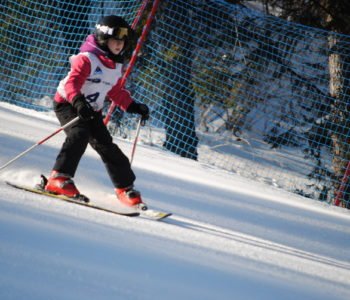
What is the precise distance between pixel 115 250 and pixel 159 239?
0.56m

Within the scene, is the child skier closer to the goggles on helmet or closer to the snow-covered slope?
the goggles on helmet

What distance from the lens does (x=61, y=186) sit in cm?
422

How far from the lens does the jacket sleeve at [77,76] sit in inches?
165

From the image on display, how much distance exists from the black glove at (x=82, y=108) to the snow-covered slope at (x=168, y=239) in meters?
0.63

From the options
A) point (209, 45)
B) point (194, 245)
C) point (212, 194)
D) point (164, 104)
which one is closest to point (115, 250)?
point (194, 245)

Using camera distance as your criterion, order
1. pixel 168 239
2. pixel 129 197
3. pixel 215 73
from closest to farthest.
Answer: pixel 168 239
pixel 129 197
pixel 215 73

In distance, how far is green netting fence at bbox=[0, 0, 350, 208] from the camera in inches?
318

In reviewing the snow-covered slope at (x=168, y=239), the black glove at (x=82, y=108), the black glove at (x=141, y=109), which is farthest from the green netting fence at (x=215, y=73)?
the black glove at (x=82, y=108)

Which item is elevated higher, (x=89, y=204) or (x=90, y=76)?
(x=90, y=76)

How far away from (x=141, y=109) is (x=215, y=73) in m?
4.26

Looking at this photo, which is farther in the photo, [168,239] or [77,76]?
[77,76]

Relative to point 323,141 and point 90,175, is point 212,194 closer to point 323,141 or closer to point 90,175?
point 90,175

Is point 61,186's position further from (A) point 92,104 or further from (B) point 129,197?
(A) point 92,104

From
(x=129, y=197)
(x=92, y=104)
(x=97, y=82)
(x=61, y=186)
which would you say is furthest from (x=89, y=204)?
(x=97, y=82)
